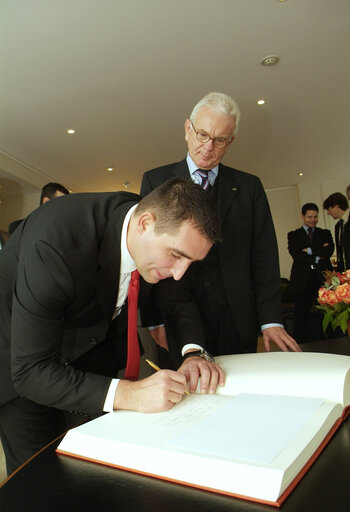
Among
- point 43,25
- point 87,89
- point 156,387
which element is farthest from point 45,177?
point 156,387

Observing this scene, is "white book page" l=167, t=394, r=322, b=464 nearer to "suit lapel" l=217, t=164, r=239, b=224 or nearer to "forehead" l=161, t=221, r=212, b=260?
"forehead" l=161, t=221, r=212, b=260

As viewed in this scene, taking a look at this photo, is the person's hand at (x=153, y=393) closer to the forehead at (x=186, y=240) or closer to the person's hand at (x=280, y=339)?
the forehead at (x=186, y=240)

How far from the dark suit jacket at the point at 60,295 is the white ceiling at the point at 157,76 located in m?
2.85

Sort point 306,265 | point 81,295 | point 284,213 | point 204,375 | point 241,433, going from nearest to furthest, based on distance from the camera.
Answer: point 241,433, point 204,375, point 81,295, point 306,265, point 284,213

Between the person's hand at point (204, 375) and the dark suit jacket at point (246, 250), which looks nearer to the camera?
the person's hand at point (204, 375)

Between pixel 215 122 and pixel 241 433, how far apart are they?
1.29 m

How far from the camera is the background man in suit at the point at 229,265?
1631 millimetres

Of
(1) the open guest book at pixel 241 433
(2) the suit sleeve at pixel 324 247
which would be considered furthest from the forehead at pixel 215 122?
(2) the suit sleeve at pixel 324 247

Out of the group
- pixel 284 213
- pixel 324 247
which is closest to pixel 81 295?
pixel 324 247

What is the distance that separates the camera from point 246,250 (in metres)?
1.69

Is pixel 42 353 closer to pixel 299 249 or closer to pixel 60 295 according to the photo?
pixel 60 295

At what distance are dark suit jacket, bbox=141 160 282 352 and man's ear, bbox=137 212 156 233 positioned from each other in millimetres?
633

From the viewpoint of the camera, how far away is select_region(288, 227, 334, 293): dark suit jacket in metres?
5.14

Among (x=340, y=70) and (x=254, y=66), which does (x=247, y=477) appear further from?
(x=340, y=70)
